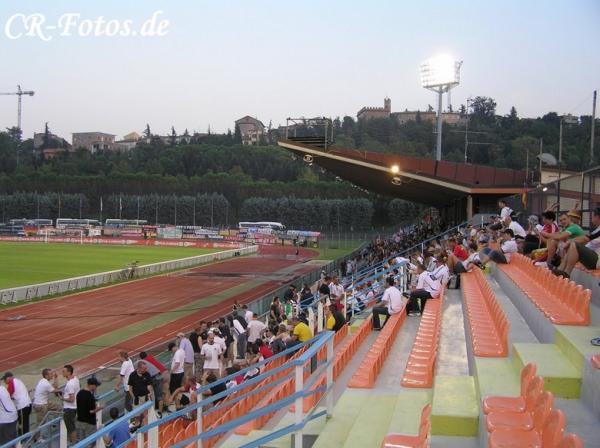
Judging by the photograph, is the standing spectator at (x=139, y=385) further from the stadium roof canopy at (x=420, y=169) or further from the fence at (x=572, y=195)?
the stadium roof canopy at (x=420, y=169)

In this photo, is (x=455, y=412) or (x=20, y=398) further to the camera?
(x=20, y=398)

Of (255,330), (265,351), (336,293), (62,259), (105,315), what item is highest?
(336,293)

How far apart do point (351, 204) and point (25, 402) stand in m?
83.9

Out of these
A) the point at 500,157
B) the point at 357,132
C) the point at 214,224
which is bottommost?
the point at 214,224

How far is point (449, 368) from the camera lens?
6.43 meters

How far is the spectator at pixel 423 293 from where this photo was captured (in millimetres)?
11180

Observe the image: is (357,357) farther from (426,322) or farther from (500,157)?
(500,157)

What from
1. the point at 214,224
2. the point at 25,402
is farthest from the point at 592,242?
the point at 214,224

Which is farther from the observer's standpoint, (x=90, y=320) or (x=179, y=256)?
(x=179, y=256)

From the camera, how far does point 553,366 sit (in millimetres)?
4500

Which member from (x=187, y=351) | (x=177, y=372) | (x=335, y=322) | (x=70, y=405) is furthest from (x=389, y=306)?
(x=70, y=405)

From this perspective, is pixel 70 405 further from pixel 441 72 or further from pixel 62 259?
pixel 62 259

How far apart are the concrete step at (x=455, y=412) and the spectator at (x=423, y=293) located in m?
6.38

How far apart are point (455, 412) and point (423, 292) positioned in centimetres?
694
